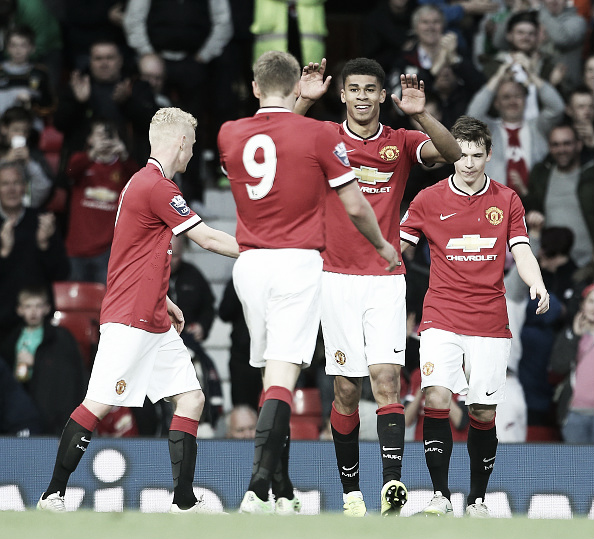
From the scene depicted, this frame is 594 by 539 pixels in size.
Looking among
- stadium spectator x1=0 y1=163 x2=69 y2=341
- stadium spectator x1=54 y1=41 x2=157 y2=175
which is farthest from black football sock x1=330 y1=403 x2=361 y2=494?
stadium spectator x1=54 y1=41 x2=157 y2=175

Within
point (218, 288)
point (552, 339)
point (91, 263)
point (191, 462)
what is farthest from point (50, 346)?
point (552, 339)

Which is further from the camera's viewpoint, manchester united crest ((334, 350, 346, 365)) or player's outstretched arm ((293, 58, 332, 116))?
manchester united crest ((334, 350, 346, 365))

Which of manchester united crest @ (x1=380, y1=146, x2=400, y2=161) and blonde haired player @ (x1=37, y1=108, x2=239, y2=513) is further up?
manchester united crest @ (x1=380, y1=146, x2=400, y2=161)

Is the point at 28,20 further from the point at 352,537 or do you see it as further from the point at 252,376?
the point at 352,537

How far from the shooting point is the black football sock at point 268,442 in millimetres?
5297

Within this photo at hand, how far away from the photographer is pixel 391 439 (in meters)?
6.34

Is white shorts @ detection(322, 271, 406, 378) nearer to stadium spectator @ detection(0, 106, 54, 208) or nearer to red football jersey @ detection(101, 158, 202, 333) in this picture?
red football jersey @ detection(101, 158, 202, 333)

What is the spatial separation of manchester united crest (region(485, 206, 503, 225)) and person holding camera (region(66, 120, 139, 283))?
452 cm

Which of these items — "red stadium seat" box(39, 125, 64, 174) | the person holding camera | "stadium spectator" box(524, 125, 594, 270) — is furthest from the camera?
"red stadium seat" box(39, 125, 64, 174)

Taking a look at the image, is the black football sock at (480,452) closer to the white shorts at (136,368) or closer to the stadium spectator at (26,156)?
the white shorts at (136,368)

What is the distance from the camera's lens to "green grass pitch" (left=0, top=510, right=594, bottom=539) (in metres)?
4.48

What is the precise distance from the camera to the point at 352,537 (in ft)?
14.7

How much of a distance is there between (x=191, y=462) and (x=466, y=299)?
6.10 feet

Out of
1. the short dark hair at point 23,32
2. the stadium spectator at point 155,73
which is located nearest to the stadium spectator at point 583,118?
the stadium spectator at point 155,73
